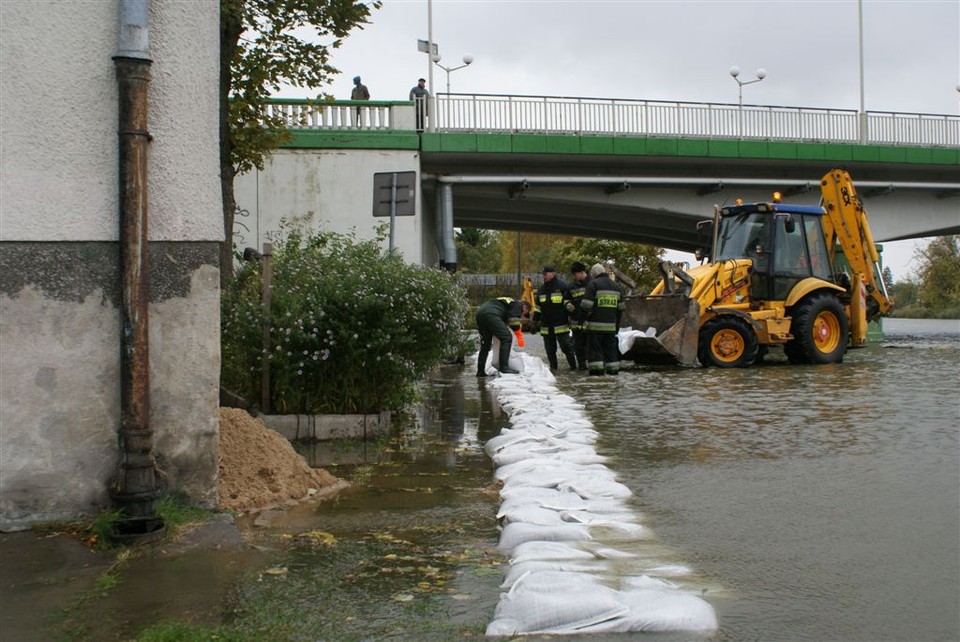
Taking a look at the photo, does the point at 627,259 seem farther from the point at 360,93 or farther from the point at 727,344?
the point at 727,344

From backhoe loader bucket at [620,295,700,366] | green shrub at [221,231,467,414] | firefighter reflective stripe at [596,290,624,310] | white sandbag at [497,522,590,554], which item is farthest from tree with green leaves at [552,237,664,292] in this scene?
white sandbag at [497,522,590,554]

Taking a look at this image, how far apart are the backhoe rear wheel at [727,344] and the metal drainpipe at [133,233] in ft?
37.9

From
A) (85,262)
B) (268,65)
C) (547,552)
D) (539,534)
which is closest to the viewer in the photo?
(547,552)

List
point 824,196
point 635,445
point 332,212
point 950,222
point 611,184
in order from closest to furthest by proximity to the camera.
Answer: point 635,445
point 824,196
point 332,212
point 611,184
point 950,222

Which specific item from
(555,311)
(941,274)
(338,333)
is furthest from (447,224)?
(941,274)

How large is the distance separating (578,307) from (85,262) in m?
11.1

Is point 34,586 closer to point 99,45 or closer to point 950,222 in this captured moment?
point 99,45

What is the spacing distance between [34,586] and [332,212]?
16678 millimetres

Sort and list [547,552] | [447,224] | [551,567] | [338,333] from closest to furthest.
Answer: [551,567]
[547,552]
[338,333]
[447,224]

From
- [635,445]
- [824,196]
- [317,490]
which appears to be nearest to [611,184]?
[824,196]

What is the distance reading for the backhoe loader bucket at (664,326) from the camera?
15.2m

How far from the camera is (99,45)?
5.28 metres

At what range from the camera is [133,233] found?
5184 mm

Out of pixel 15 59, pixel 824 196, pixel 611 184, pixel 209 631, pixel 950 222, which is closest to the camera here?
pixel 209 631
